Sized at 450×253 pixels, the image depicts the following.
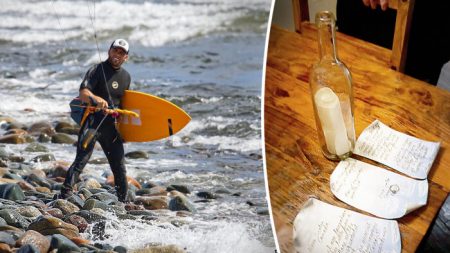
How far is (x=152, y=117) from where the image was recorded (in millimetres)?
644

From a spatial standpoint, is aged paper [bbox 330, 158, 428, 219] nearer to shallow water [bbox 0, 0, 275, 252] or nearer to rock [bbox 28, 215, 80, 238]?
shallow water [bbox 0, 0, 275, 252]

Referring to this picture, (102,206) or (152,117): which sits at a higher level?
(152,117)

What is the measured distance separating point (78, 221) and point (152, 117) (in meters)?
0.15

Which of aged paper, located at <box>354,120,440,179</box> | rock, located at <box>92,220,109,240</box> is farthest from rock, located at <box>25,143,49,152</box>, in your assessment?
aged paper, located at <box>354,120,440,179</box>

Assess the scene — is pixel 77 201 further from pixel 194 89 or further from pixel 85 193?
pixel 194 89

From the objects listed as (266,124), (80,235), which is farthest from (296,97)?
(80,235)

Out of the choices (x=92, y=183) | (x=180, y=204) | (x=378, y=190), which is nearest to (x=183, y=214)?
(x=180, y=204)

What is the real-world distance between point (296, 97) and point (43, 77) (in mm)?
298

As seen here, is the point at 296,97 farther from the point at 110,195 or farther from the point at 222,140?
the point at 110,195

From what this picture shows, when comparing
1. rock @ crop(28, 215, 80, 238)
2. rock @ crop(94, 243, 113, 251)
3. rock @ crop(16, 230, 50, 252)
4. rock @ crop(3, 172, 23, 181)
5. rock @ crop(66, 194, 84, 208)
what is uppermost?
rock @ crop(3, 172, 23, 181)

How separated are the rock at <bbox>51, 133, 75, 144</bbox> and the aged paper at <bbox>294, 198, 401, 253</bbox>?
0.90 feet

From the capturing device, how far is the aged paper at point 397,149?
0.67 meters

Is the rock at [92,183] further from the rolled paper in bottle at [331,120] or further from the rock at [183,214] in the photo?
the rolled paper in bottle at [331,120]

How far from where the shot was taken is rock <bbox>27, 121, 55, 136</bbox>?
0.70m
